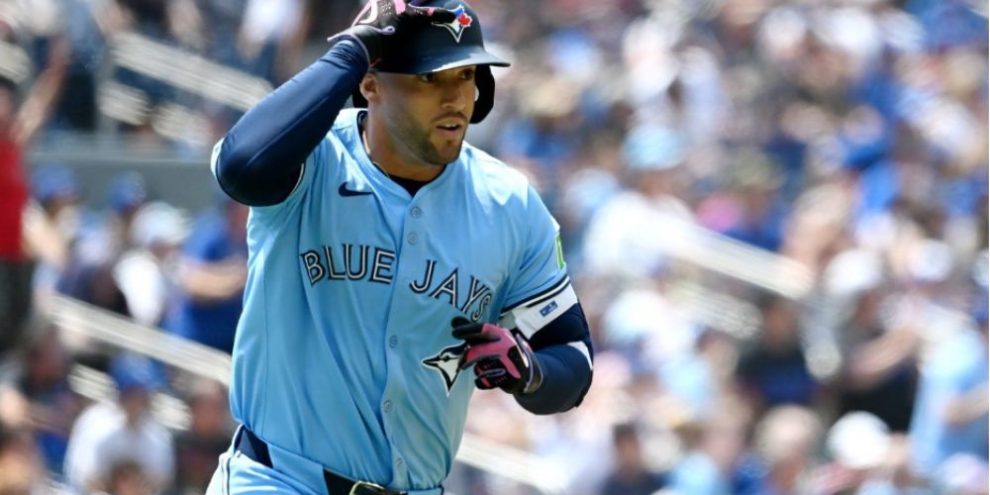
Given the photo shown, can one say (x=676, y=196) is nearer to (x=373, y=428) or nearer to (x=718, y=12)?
(x=718, y=12)

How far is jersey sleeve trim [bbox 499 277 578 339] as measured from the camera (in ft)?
15.0

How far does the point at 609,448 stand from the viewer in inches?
357

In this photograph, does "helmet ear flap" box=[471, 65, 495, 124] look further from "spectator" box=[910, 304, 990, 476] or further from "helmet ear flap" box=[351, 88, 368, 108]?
"spectator" box=[910, 304, 990, 476]

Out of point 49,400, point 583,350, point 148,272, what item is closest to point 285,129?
point 583,350

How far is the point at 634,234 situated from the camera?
34.7 ft

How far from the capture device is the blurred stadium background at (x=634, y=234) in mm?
8961

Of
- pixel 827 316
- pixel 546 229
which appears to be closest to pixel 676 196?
pixel 827 316

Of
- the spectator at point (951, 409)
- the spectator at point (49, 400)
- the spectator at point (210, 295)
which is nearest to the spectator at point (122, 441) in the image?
the spectator at point (49, 400)

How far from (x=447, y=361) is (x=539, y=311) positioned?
0.85 ft

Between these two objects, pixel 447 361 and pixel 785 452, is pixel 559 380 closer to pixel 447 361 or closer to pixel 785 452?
pixel 447 361

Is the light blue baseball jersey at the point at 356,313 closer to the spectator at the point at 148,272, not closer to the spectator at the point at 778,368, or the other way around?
the spectator at the point at 148,272

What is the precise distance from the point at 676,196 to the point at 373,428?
6.92 metres

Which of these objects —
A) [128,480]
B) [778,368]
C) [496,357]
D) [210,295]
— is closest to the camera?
[496,357]

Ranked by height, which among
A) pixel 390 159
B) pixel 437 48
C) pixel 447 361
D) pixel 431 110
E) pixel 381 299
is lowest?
pixel 447 361
